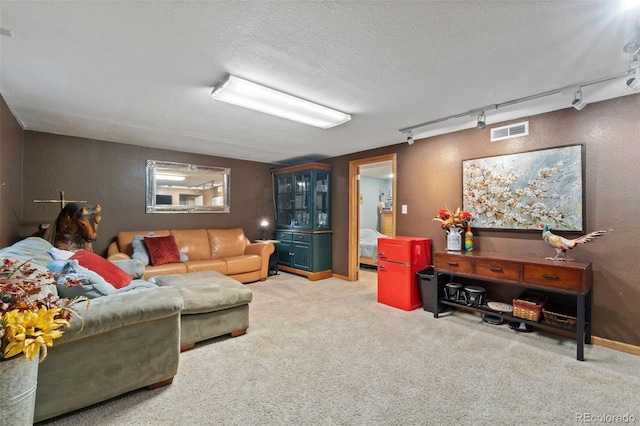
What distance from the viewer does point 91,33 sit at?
1.71 metres

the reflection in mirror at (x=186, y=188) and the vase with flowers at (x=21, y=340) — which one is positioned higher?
the reflection in mirror at (x=186, y=188)

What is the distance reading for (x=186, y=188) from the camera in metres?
5.05

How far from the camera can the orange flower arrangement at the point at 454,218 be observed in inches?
134

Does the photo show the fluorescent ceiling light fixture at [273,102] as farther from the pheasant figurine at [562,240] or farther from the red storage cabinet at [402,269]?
the pheasant figurine at [562,240]

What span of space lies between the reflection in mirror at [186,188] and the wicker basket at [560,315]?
4.98 meters

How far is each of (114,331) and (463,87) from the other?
3.21 m

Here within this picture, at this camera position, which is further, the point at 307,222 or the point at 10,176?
the point at 307,222

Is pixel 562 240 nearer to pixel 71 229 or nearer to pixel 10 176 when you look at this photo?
pixel 71 229

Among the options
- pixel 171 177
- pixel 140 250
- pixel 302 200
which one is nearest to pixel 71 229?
pixel 140 250

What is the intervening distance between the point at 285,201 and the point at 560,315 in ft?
14.9

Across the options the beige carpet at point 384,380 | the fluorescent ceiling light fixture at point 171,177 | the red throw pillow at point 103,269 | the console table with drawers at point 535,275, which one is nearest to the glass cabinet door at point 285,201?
the fluorescent ceiling light fixture at point 171,177

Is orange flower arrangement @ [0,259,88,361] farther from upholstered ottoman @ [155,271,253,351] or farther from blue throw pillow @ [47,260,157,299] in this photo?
upholstered ottoman @ [155,271,253,351]

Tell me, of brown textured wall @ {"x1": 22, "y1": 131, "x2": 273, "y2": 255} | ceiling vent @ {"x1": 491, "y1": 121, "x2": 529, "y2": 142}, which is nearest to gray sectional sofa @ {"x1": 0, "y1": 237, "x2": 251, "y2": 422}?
brown textured wall @ {"x1": 22, "y1": 131, "x2": 273, "y2": 255}

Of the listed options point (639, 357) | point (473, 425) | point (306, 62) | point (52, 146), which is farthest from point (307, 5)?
point (52, 146)
